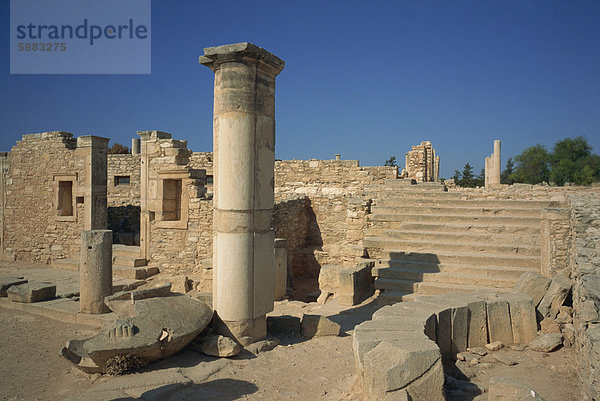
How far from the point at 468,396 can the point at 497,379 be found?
2.52 ft

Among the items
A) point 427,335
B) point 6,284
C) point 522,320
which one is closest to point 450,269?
point 522,320

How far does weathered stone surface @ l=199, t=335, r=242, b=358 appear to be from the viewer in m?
5.11

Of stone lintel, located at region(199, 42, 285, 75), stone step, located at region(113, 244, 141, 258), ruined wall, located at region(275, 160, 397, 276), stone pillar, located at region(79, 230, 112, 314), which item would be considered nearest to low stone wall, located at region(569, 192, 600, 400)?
stone lintel, located at region(199, 42, 285, 75)

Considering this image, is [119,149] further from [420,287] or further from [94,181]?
[420,287]

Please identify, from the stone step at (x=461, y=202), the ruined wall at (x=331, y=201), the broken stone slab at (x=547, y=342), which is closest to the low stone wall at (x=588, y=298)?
the broken stone slab at (x=547, y=342)

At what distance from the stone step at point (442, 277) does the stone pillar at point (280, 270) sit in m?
2.03

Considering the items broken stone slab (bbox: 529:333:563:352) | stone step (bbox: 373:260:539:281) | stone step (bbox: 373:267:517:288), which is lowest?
broken stone slab (bbox: 529:333:563:352)

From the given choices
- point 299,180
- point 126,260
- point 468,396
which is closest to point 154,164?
point 126,260

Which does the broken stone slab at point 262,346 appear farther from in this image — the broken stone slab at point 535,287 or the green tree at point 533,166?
the green tree at point 533,166

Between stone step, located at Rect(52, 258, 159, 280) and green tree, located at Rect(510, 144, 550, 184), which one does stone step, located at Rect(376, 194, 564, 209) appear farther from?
green tree, located at Rect(510, 144, 550, 184)

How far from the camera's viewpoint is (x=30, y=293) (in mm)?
7914

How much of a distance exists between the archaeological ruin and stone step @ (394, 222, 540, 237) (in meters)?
0.05

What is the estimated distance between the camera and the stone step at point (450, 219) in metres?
9.87

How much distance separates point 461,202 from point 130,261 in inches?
391
